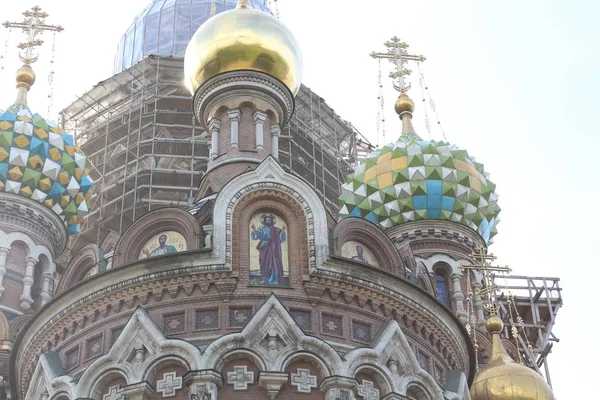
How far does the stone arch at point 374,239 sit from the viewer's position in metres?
12.8

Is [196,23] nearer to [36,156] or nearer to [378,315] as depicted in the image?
[36,156]

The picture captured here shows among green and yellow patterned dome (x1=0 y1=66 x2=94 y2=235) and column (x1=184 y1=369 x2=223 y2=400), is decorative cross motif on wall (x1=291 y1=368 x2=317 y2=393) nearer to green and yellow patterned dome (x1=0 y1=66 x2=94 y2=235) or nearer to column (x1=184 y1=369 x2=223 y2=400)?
column (x1=184 y1=369 x2=223 y2=400)

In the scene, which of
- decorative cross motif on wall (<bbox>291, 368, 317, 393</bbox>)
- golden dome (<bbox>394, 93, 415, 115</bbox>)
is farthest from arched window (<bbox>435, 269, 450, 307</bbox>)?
decorative cross motif on wall (<bbox>291, 368, 317, 393</bbox>)

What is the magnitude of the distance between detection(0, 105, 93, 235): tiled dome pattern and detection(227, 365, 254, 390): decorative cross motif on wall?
354 inches

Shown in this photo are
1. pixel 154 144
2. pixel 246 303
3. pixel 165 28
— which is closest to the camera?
pixel 246 303

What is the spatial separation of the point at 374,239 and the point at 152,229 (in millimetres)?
2491

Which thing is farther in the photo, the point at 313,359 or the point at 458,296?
the point at 458,296

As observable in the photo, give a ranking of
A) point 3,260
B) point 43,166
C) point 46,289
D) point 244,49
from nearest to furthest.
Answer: point 244,49
point 3,260
point 46,289
point 43,166

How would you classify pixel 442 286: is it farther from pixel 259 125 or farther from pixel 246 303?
pixel 246 303

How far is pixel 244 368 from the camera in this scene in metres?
11.2

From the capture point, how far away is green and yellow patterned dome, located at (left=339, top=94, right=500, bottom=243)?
1884cm

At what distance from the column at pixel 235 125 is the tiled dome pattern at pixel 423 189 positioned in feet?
14.2

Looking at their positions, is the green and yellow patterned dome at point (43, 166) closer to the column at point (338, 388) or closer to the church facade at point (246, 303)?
the church facade at point (246, 303)

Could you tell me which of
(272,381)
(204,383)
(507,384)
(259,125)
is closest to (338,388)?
(272,381)
